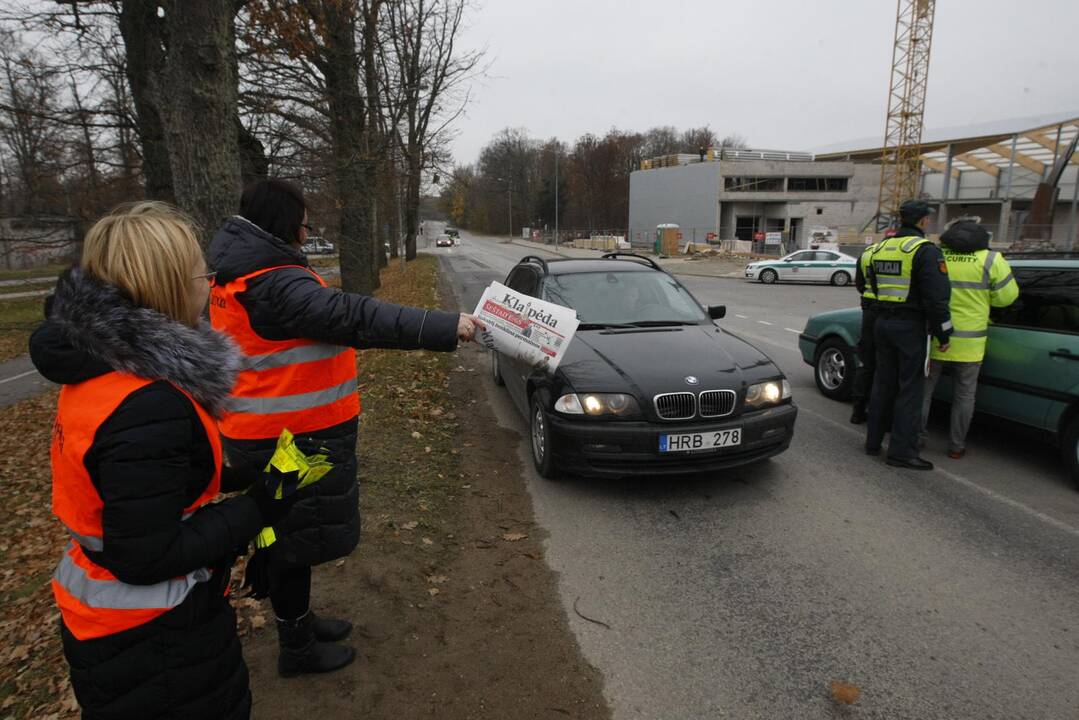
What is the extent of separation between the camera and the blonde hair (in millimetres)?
1568

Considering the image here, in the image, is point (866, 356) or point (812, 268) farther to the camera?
point (812, 268)

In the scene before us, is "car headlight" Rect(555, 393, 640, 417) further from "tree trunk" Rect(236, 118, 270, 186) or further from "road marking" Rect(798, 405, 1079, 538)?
"tree trunk" Rect(236, 118, 270, 186)

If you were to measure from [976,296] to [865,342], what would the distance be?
3.22ft

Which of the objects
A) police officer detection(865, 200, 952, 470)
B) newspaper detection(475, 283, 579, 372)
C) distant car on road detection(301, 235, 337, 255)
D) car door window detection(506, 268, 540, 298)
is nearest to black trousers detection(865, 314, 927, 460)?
police officer detection(865, 200, 952, 470)

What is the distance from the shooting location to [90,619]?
1547mm

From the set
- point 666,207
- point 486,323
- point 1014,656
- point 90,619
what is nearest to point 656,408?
point 486,323

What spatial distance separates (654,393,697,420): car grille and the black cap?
2.62 meters

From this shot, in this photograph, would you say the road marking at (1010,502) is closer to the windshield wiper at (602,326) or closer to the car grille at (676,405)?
the car grille at (676,405)

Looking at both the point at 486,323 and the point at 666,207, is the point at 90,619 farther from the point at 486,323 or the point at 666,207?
the point at 666,207

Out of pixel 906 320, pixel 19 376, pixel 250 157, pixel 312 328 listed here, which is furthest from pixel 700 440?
pixel 19 376

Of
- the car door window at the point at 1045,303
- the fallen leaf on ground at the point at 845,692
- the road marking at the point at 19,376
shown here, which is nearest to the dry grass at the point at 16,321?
the road marking at the point at 19,376

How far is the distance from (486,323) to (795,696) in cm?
211

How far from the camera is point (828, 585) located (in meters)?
3.54

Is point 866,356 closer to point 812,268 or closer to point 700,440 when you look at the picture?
point 700,440
